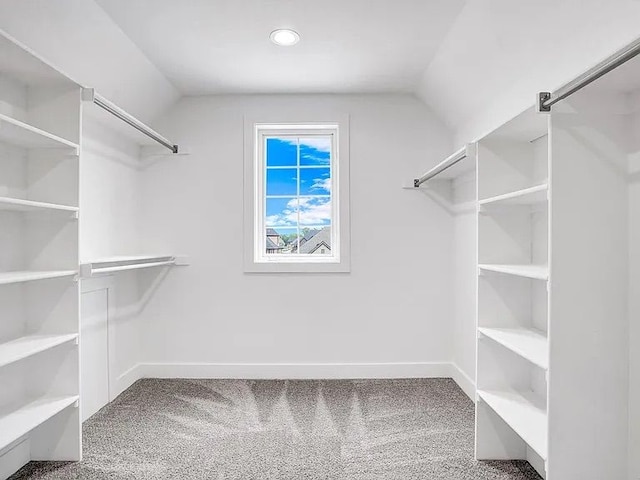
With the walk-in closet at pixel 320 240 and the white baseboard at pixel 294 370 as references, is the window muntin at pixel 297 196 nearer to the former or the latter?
the walk-in closet at pixel 320 240

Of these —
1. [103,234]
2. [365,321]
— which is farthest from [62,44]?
[365,321]

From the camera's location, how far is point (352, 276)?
3590mm

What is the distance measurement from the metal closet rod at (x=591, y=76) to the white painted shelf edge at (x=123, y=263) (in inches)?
77.7

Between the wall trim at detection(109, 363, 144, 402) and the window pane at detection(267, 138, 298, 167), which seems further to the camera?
the window pane at detection(267, 138, 298, 167)

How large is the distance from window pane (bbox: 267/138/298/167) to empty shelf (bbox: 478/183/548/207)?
6.42 ft

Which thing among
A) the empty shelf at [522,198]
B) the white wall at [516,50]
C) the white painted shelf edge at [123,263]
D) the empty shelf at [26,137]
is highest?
Answer: the white wall at [516,50]

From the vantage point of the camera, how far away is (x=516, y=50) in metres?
2.16

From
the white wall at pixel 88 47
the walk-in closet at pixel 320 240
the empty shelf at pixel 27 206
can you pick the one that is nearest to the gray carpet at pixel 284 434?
the walk-in closet at pixel 320 240

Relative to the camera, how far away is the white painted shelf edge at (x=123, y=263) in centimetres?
213

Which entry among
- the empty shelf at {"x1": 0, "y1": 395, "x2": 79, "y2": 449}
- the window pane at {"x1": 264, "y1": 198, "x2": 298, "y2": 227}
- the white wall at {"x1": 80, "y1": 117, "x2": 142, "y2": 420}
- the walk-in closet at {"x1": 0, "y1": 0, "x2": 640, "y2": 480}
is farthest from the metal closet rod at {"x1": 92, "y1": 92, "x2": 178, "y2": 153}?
the empty shelf at {"x1": 0, "y1": 395, "x2": 79, "y2": 449}

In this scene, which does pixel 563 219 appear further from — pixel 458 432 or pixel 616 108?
pixel 458 432

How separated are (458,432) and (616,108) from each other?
1.79 metres

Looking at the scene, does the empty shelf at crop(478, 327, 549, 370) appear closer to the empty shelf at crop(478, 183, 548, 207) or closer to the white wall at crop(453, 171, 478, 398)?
the empty shelf at crop(478, 183, 548, 207)

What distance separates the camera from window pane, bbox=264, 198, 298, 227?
12.4 feet
